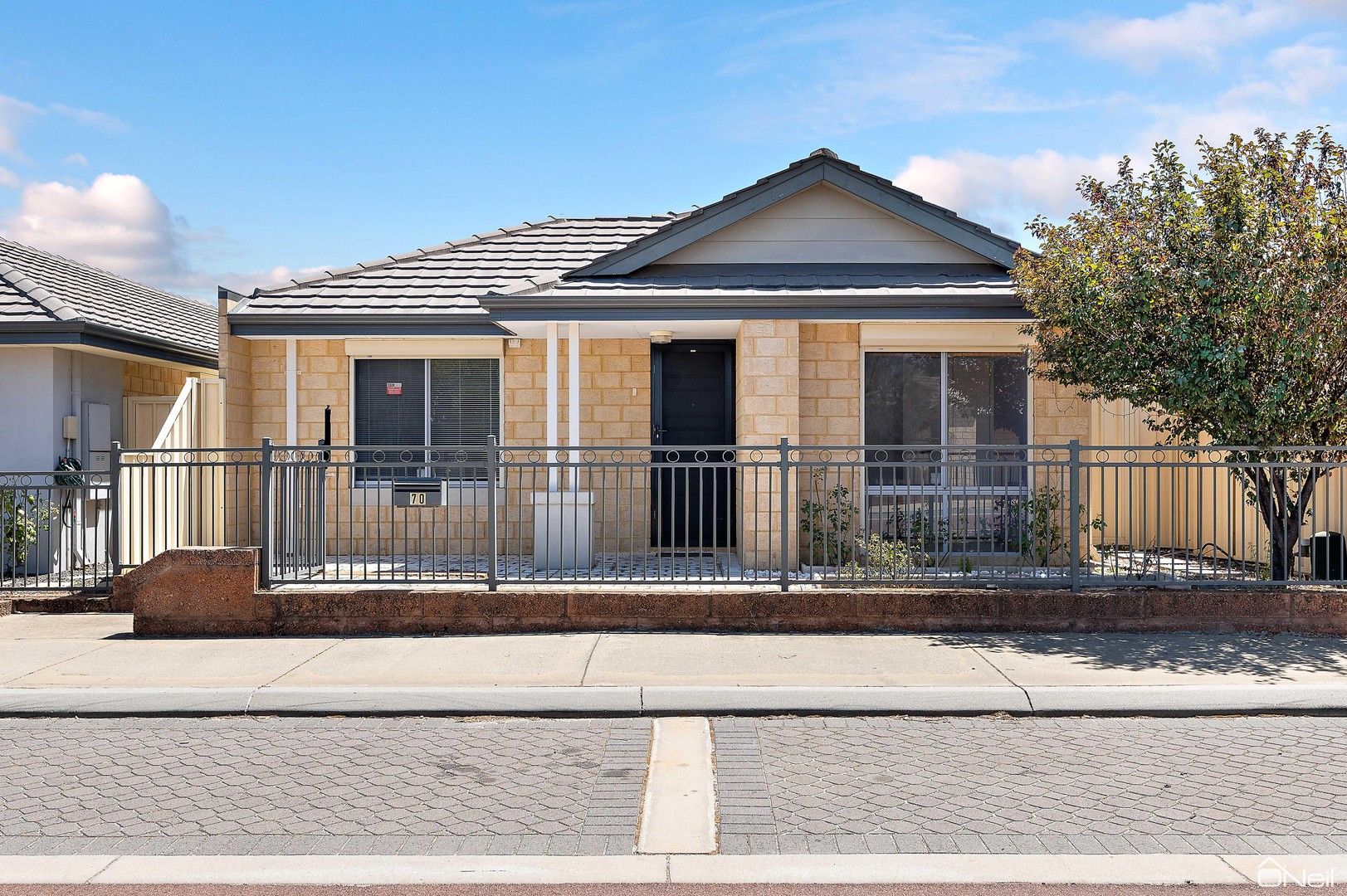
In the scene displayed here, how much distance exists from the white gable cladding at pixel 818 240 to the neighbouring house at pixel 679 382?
2 centimetres

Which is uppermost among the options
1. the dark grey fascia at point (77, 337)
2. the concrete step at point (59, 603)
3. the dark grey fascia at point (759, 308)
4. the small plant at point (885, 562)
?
the dark grey fascia at point (759, 308)

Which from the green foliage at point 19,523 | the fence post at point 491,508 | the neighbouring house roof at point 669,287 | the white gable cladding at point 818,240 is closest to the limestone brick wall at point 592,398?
the neighbouring house roof at point 669,287

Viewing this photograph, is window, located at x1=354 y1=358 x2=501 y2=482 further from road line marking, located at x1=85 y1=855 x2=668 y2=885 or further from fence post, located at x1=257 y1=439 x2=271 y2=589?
road line marking, located at x1=85 y1=855 x2=668 y2=885

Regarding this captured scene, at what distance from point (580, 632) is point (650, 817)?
13.3 feet

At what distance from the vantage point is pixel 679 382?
13.1 metres

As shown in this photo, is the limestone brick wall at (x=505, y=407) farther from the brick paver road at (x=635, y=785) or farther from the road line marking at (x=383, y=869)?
the road line marking at (x=383, y=869)

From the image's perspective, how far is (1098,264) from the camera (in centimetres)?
935

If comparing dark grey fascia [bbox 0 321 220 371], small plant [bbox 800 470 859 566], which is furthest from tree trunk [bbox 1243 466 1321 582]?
dark grey fascia [bbox 0 321 220 371]

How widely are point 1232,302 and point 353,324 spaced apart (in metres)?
9.35

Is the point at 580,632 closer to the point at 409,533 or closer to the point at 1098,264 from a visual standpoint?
the point at 409,533

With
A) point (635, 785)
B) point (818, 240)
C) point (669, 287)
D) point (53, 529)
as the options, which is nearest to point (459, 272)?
point (669, 287)

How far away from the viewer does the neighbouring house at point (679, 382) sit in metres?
11.0

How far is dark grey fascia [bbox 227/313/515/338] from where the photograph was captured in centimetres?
1211

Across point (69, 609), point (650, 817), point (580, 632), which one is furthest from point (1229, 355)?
point (69, 609)
